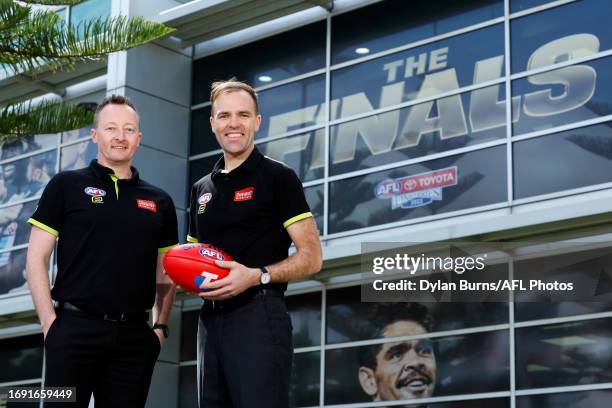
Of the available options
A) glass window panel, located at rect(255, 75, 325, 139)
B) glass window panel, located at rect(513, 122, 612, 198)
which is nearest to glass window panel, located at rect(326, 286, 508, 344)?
glass window panel, located at rect(513, 122, 612, 198)

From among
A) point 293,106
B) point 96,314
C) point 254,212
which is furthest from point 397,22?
point 96,314

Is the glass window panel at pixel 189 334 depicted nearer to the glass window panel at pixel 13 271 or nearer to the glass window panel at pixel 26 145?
the glass window panel at pixel 13 271

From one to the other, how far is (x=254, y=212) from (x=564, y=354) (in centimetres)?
868

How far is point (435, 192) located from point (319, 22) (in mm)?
3410

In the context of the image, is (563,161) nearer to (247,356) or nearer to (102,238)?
(102,238)

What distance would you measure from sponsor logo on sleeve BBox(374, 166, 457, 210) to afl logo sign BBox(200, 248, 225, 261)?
9.25 metres

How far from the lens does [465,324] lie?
13.8 m

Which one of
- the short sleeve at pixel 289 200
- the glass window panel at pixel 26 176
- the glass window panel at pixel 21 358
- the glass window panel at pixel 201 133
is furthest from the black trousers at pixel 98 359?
the glass window panel at pixel 26 176

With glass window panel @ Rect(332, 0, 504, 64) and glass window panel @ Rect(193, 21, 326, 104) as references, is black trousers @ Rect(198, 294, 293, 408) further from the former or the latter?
glass window panel @ Rect(193, 21, 326, 104)

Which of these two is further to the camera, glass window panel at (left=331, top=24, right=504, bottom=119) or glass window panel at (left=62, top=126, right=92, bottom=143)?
glass window panel at (left=62, top=126, right=92, bottom=143)

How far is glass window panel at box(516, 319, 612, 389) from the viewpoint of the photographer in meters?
12.6

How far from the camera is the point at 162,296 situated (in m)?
5.60

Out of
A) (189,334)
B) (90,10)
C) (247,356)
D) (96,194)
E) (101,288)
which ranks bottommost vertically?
(247,356)

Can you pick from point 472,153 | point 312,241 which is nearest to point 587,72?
point 472,153
